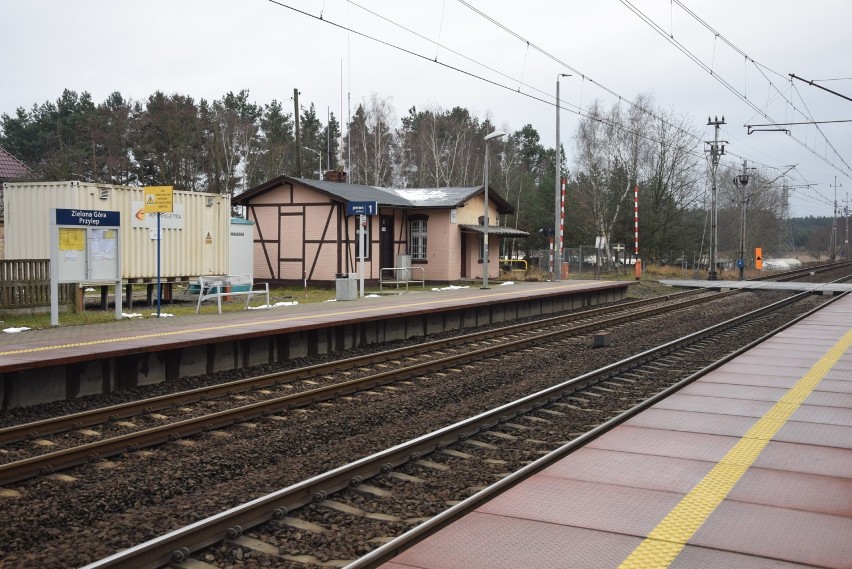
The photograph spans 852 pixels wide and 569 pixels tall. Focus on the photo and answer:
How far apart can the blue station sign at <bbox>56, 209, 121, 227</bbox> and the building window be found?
1796cm

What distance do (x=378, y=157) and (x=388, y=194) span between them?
921 inches

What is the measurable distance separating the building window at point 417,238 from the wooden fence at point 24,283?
18014mm

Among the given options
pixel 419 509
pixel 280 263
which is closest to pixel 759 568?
pixel 419 509

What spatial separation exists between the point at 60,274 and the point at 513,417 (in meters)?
10.2

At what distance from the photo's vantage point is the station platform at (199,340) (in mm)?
10539

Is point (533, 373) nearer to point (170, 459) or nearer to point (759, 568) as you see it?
point (170, 459)

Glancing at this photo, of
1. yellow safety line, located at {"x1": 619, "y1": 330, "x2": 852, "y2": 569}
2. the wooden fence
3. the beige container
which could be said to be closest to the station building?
the beige container

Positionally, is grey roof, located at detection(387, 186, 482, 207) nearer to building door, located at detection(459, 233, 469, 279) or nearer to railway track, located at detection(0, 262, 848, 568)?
building door, located at detection(459, 233, 469, 279)

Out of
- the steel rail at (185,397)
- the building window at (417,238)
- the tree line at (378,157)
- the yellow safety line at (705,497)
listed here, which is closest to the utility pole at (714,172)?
the tree line at (378,157)

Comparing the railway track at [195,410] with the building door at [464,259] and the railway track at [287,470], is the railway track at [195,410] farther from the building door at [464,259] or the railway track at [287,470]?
the building door at [464,259]

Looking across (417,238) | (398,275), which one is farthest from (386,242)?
(417,238)

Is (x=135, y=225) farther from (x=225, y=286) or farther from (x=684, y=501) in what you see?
(x=684, y=501)

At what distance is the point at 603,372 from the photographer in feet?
39.5

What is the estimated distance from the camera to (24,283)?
16.6 meters
